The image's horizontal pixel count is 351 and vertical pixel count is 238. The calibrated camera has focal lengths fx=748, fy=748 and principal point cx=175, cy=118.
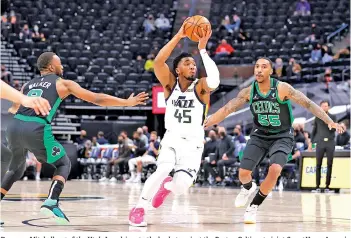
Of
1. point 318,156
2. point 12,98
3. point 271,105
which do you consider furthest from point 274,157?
point 318,156

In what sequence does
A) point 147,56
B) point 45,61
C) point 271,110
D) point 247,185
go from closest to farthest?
point 45,61 < point 271,110 < point 247,185 < point 147,56

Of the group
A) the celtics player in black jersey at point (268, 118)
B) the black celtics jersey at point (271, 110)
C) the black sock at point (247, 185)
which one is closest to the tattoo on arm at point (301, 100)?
the celtics player in black jersey at point (268, 118)

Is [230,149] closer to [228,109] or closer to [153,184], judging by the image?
[228,109]

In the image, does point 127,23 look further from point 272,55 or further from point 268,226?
point 268,226

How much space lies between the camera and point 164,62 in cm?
766

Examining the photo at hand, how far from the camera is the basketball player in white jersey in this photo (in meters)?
7.51

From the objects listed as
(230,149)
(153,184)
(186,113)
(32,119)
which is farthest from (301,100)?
(230,149)

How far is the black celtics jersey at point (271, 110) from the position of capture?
27.9 feet

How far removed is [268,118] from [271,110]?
11 centimetres

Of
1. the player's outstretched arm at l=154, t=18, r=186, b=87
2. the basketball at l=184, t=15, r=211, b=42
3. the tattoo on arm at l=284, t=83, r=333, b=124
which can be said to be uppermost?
the basketball at l=184, t=15, r=211, b=42

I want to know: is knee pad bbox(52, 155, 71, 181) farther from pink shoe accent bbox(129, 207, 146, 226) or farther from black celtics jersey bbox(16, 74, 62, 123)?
pink shoe accent bbox(129, 207, 146, 226)

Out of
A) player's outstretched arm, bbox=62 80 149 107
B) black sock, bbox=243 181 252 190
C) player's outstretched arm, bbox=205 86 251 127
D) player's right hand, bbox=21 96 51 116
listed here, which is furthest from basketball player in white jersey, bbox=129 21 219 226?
player's right hand, bbox=21 96 51 116

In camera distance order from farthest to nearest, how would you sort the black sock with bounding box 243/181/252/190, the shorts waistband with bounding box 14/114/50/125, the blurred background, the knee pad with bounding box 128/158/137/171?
the blurred background < the knee pad with bounding box 128/158/137/171 < the black sock with bounding box 243/181/252/190 < the shorts waistband with bounding box 14/114/50/125

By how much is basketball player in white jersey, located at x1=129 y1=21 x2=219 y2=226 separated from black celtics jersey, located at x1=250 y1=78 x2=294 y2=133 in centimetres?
103
